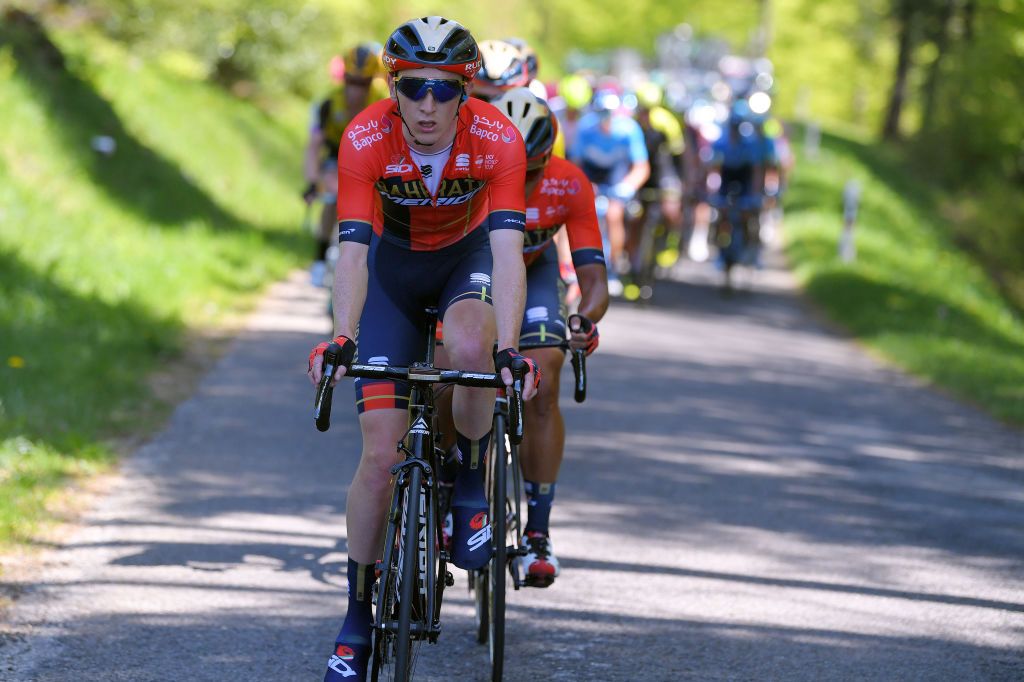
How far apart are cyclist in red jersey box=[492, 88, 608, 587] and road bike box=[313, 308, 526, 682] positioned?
112cm

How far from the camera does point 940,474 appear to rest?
893cm

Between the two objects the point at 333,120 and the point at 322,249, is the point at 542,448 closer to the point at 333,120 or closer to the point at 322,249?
the point at 333,120

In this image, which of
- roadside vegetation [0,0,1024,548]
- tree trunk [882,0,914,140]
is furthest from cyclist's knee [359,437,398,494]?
tree trunk [882,0,914,140]

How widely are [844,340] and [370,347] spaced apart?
11114mm

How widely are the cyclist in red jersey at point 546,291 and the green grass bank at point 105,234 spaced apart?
2276 mm

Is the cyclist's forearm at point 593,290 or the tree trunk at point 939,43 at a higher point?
the tree trunk at point 939,43

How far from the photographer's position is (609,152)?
1496cm

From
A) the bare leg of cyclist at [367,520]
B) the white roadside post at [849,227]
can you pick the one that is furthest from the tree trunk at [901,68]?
the bare leg of cyclist at [367,520]

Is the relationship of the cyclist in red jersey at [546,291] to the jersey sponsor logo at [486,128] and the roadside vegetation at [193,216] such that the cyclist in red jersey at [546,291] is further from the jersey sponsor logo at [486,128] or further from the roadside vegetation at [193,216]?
the roadside vegetation at [193,216]

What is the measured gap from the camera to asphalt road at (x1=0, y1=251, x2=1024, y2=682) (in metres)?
5.32

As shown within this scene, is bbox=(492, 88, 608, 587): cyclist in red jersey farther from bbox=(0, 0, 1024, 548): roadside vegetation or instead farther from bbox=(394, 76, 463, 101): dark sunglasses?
bbox=(0, 0, 1024, 548): roadside vegetation

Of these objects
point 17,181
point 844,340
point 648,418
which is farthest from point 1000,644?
point 17,181

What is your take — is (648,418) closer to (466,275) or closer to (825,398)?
(825,398)

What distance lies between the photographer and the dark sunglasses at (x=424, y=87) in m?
4.62
